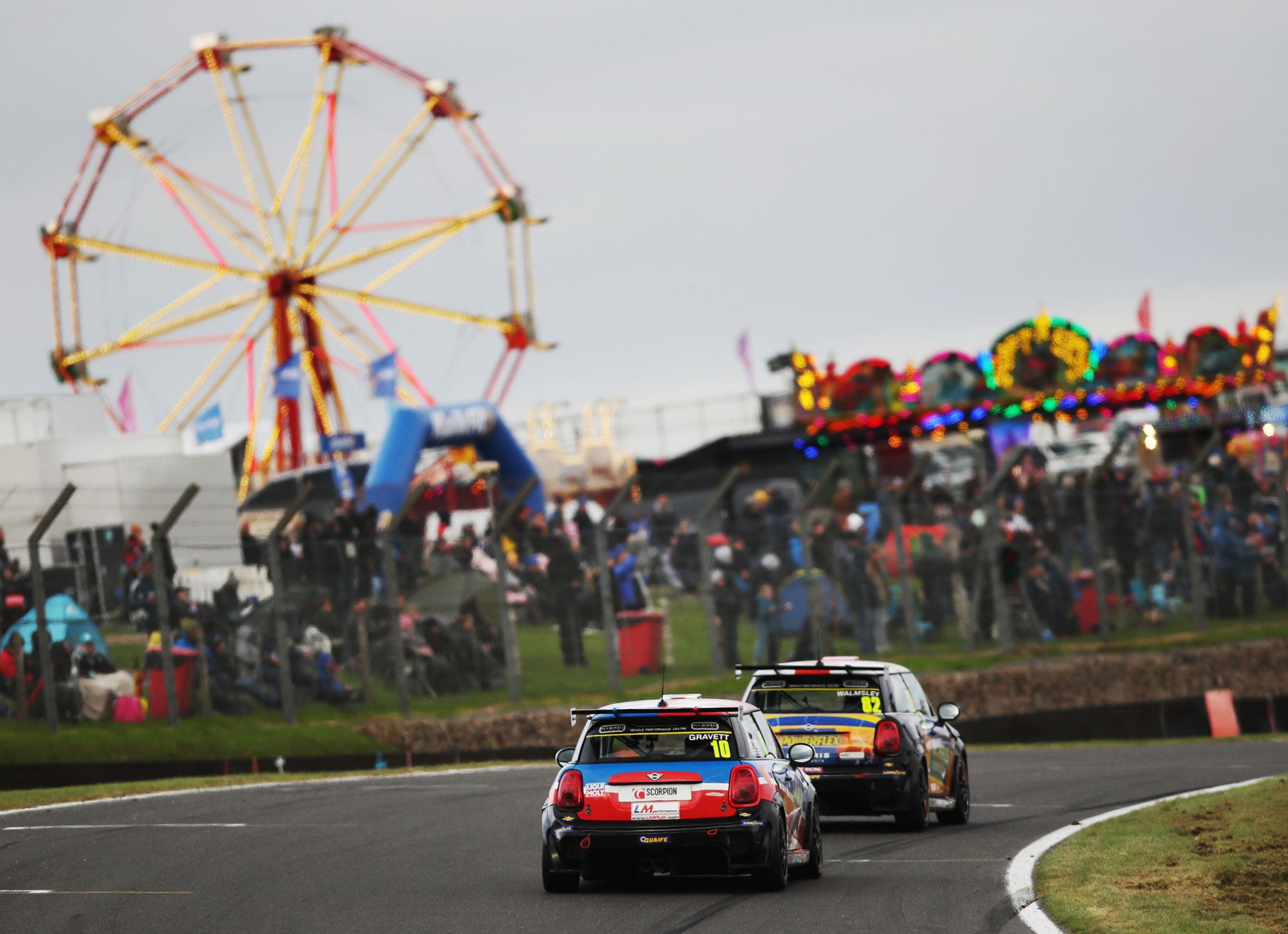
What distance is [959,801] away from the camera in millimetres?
14336

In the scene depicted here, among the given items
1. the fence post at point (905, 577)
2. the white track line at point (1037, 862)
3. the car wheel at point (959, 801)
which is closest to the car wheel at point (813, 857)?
the white track line at point (1037, 862)

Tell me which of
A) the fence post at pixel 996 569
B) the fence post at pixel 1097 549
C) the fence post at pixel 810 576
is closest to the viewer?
the fence post at pixel 810 576

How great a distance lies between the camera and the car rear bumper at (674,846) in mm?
10039

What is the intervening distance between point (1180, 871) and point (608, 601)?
532 inches

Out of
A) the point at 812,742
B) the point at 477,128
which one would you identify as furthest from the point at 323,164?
the point at 812,742

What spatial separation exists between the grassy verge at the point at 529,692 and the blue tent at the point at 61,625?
10.5 inches

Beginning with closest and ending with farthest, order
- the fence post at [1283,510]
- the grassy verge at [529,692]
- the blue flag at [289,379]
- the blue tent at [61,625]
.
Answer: the blue tent at [61,625] → the grassy verge at [529,692] → the fence post at [1283,510] → the blue flag at [289,379]

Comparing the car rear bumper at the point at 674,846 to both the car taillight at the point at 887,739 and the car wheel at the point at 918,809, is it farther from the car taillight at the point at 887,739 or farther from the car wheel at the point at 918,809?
the car wheel at the point at 918,809

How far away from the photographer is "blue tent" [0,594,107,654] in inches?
760

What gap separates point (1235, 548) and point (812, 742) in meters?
16.8

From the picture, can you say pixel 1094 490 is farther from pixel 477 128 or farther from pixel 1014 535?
pixel 477 128

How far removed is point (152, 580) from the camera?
20.4 metres

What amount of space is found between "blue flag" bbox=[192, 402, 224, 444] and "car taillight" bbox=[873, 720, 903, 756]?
29.0 meters

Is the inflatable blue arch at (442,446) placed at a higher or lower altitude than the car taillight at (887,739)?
higher
